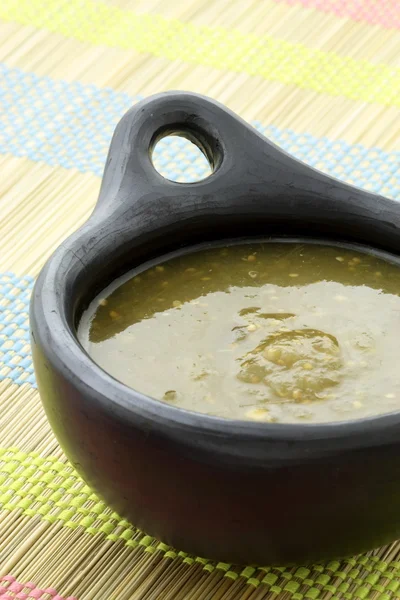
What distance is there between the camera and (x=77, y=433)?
1248mm

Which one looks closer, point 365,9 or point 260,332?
point 260,332

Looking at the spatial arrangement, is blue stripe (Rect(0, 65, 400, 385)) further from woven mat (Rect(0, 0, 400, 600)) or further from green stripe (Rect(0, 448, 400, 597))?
green stripe (Rect(0, 448, 400, 597))

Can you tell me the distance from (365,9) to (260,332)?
1607 mm

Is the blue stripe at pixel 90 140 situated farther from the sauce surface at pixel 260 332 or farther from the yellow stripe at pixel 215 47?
the sauce surface at pixel 260 332

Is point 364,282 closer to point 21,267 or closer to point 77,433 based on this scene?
point 77,433

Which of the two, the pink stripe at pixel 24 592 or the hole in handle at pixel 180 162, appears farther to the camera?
the hole in handle at pixel 180 162

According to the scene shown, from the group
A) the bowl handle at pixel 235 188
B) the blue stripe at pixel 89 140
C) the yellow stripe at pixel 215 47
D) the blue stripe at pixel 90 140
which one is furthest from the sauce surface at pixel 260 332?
the yellow stripe at pixel 215 47

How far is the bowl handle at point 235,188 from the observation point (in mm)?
1580

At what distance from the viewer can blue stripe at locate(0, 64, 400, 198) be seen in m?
2.25

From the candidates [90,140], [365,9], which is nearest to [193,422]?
[90,140]

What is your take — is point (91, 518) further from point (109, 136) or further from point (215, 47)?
point (215, 47)

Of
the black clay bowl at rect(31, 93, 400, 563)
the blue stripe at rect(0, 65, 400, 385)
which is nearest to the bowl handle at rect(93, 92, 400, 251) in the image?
the black clay bowl at rect(31, 93, 400, 563)

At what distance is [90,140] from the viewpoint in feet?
7.77

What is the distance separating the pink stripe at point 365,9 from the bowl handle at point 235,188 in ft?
4.00
